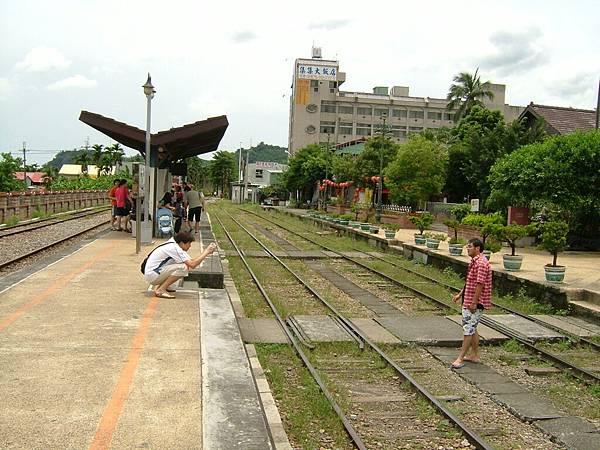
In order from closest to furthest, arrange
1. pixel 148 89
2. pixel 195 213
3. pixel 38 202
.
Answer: pixel 148 89 < pixel 195 213 < pixel 38 202

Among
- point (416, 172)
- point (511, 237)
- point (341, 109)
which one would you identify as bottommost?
point (511, 237)

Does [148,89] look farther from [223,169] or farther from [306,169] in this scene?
[223,169]

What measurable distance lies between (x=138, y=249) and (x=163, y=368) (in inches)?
366

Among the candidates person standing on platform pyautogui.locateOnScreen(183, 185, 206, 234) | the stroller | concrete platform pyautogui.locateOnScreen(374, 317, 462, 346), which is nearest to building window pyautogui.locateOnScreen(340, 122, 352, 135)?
person standing on platform pyautogui.locateOnScreen(183, 185, 206, 234)

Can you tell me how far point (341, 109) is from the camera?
9262cm

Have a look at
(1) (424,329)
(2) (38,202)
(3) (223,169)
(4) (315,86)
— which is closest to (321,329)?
(1) (424,329)

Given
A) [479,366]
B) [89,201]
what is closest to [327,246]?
[479,366]

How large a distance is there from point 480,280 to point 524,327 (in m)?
2.86

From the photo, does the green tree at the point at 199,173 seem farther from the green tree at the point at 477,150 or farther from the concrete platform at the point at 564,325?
the concrete platform at the point at 564,325

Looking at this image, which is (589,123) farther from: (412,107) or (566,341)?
(412,107)

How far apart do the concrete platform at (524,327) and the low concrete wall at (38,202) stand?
842 inches

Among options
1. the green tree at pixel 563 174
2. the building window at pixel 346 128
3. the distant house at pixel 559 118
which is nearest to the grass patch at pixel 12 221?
the green tree at pixel 563 174

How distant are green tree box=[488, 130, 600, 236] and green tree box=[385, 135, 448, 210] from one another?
11.2 metres

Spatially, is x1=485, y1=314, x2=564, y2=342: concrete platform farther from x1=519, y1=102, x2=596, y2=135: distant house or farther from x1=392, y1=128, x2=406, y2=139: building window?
x1=392, y1=128, x2=406, y2=139: building window
